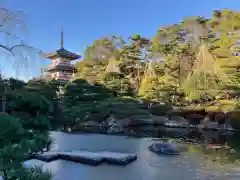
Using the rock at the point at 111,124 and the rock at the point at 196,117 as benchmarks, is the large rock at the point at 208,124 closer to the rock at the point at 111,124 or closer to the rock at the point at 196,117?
the rock at the point at 196,117

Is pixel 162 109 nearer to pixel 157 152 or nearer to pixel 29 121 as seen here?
pixel 157 152

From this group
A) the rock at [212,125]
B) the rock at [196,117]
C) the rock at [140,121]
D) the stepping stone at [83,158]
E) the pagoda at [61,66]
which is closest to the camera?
the stepping stone at [83,158]

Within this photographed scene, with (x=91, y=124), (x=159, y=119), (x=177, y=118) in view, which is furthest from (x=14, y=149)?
(x=177, y=118)

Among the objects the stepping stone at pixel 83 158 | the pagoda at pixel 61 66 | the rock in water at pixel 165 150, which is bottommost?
the stepping stone at pixel 83 158

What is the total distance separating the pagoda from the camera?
2496 cm

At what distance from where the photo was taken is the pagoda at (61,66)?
25.0 metres

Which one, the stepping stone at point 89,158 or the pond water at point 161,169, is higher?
the stepping stone at point 89,158

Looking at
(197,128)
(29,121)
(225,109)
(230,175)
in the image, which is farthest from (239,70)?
(29,121)

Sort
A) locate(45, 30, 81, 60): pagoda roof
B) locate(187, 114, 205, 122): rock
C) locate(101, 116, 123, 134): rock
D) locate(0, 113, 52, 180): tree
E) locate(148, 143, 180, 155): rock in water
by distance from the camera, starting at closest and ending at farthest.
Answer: locate(0, 113, 52, 180): tree → locate(148, 143, 180, 155): rock in water → locate(101, 116, 123, 134): rock → locate(187, 114, 205, 122): rock → locate(45, 30, 81, 60): pagoda roof

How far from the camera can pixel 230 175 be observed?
21.4ft

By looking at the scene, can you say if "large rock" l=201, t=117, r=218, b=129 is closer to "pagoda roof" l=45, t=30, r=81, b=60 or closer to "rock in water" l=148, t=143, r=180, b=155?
"rock in water" l=148, t=143, r=180, b=155

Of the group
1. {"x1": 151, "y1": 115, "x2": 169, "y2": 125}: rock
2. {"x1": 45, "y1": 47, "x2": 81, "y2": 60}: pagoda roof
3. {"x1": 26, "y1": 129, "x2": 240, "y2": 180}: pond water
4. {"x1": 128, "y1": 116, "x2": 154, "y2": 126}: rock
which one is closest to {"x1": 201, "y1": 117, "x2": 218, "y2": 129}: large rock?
{"x1": 151, "y1": 115, "x2": 169, "y2": 125}: rock

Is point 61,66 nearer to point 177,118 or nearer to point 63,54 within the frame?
point 63,54

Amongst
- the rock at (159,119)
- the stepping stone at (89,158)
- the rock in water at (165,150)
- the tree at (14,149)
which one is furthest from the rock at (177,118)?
the tree at (14,149)
